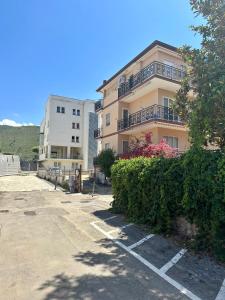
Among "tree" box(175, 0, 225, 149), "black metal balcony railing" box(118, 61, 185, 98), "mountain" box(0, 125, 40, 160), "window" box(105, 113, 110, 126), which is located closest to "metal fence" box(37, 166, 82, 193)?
"window" box(105, 113, 110, 126)

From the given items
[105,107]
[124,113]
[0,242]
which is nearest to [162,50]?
[124,113]

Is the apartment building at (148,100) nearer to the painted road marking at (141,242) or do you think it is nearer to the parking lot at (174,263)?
the painted road marking at (141,242)

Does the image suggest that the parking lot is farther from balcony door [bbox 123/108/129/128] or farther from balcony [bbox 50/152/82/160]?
balcony [bbox 50/152/82/160]

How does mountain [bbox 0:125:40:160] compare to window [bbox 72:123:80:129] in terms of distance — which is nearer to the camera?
window [bbox 72:123:80:129]

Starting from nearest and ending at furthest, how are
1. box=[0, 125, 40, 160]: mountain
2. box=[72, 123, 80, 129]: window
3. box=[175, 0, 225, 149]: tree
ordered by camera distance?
box=[175, 0, 225, 149]: tree, box=[72, 123, 80, 129]: window, box=[0, 125, 40, 160]: mountain

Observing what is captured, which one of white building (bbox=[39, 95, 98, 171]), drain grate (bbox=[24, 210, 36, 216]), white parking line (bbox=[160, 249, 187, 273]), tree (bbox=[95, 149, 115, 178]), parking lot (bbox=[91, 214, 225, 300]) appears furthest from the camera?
white building (bbox=[39, 95, 98, 171])

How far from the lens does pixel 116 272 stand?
5762 mm

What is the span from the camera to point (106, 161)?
26.0 m

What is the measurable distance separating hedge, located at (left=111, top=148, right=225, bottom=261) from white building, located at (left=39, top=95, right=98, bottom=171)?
125 feet

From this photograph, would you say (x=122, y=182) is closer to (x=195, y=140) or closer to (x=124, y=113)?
(x=195, y=140)

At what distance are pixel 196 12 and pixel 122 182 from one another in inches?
284

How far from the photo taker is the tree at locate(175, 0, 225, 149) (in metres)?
7.94

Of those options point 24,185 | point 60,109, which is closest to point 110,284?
point 24,185

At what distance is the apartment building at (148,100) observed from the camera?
2256cm
